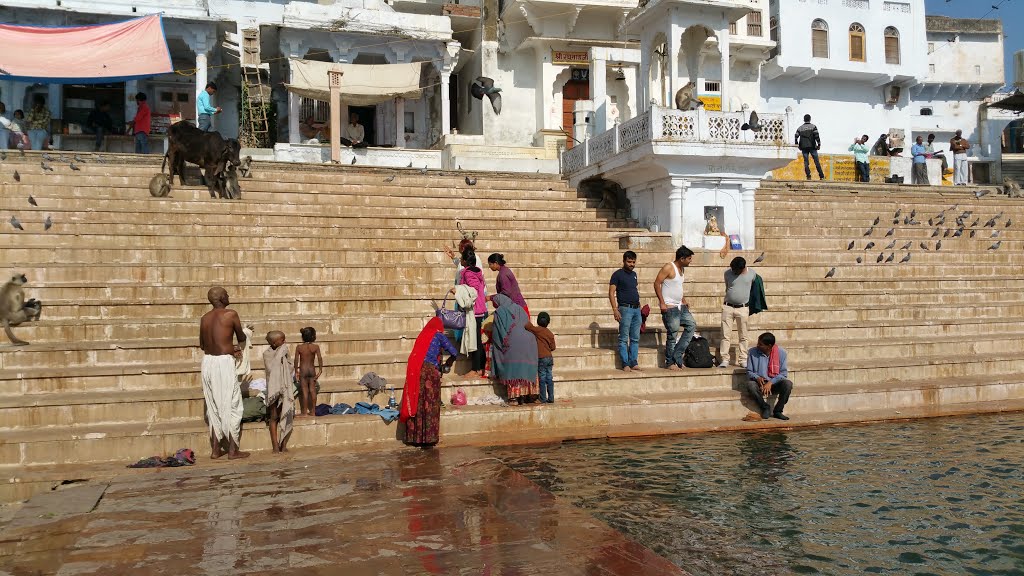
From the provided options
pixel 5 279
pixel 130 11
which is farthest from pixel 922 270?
pixel 130 11

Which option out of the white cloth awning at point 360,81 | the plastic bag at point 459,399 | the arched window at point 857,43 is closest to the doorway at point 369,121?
the white cloth awning at point 360,81

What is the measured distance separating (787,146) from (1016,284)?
4387mm

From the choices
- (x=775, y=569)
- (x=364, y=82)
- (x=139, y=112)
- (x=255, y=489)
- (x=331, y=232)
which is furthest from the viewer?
(x=364, y=82)

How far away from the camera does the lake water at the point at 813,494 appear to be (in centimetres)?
468

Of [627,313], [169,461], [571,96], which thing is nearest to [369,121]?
[571,96]

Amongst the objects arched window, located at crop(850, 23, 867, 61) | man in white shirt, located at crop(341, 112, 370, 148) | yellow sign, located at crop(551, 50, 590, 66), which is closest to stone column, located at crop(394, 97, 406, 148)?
man in white shirt, located at crop(341, 112, 370, 148)

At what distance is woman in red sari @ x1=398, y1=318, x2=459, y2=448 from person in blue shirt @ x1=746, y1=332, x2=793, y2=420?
3497 mm

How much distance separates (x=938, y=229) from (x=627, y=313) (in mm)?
8977

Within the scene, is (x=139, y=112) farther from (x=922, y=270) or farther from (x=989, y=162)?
(x=989, y=162)

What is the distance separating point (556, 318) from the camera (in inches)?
403

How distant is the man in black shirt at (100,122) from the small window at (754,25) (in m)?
18.9

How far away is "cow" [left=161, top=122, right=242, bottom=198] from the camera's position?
475 inches

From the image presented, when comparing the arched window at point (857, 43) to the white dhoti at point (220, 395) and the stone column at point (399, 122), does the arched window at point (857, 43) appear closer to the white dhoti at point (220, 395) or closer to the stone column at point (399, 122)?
the stone column at point (399, 122)

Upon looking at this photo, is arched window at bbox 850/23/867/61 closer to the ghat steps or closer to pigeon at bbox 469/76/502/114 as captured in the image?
pigeon at bbox 469/76/502/114
